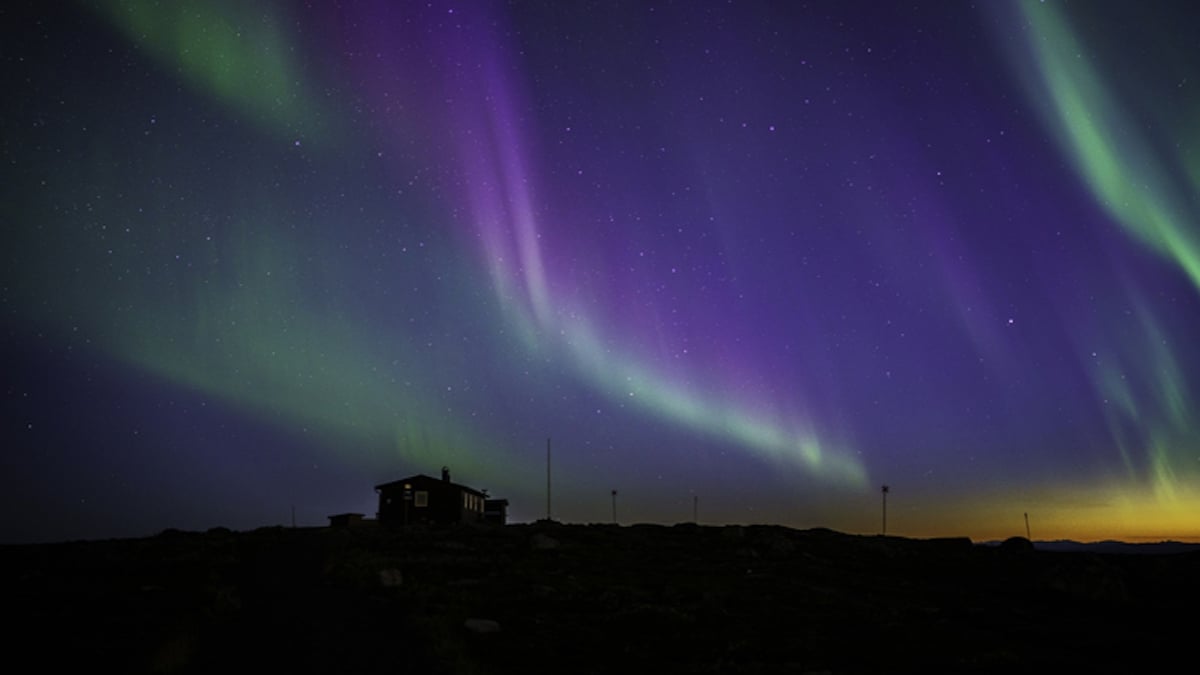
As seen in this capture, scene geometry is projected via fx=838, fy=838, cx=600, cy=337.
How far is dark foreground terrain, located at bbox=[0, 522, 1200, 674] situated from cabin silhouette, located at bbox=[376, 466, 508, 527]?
74.1ft

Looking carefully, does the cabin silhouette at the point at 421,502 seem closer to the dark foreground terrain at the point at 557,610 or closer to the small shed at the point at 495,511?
the small shed at the point at 495,511

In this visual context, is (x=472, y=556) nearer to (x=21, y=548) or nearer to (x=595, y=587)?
(x=595, y=587)

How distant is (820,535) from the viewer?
7050 cm

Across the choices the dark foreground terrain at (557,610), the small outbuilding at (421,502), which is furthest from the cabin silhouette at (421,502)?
the dark foreground terrain at (557,610)

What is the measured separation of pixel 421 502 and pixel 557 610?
4889 centimetres

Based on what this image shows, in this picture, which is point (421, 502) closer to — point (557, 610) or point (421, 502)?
point (421, 502)

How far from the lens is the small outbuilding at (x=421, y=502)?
2987 inches

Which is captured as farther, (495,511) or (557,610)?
(495,511)

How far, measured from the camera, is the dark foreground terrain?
21.9 m

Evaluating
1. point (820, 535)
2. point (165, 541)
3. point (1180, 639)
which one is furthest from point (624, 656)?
point (820, 535)

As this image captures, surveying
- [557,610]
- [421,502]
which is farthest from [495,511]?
[557,610]

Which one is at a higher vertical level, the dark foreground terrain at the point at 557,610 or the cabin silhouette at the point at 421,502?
the cabin silhouette at the point at 421,502

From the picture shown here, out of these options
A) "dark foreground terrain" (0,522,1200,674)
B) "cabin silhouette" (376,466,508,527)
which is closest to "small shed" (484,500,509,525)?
"cabin silhouette" (376,466,508,527)

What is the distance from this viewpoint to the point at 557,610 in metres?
30.1
